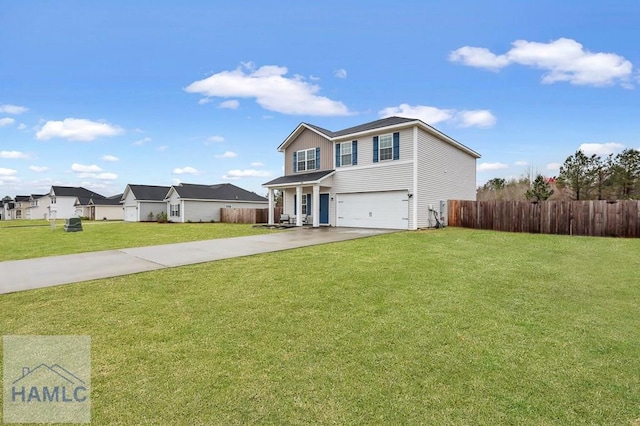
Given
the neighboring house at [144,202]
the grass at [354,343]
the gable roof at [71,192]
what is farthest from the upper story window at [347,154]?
the gable roof at [71,192]

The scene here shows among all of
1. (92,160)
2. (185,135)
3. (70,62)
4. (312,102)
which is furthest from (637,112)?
(92,160)

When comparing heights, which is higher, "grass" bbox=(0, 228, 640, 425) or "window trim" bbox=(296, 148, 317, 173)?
"window trim" bbox=(296, 148, 317, 173)

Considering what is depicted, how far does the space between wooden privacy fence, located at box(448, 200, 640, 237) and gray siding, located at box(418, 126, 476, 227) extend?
1575mm

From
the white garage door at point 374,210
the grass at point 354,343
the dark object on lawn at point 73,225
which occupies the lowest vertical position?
the grass at point 354,343

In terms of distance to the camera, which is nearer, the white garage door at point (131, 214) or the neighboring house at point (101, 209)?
the white garage door at point (131, 214)

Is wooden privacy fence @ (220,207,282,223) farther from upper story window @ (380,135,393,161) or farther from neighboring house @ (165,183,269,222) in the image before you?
upper story window @ (380,135,393,161)

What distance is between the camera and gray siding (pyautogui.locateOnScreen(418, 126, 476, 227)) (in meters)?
16.6

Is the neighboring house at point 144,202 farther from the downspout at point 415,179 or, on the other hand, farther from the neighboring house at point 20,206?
the neighboring house at point 20,206

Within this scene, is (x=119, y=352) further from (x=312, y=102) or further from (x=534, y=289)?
(x=312, y=102)

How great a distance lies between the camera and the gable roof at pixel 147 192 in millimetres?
37312

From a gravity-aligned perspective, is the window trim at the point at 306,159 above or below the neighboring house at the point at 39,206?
above

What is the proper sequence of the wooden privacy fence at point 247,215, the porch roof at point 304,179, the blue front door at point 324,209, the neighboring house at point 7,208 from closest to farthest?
the porch roof at point 304,179 < the blue front door at point 324,209 < the wooden privacy fence at point 247,215 < the neighboring house at point 7,208

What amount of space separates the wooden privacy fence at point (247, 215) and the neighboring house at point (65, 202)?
1432 inches

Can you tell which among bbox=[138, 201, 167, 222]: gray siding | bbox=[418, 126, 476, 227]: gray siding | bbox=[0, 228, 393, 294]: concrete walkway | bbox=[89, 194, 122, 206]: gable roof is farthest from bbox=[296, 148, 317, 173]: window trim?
bbox=[89, 194, 122, 206]: gable roof
